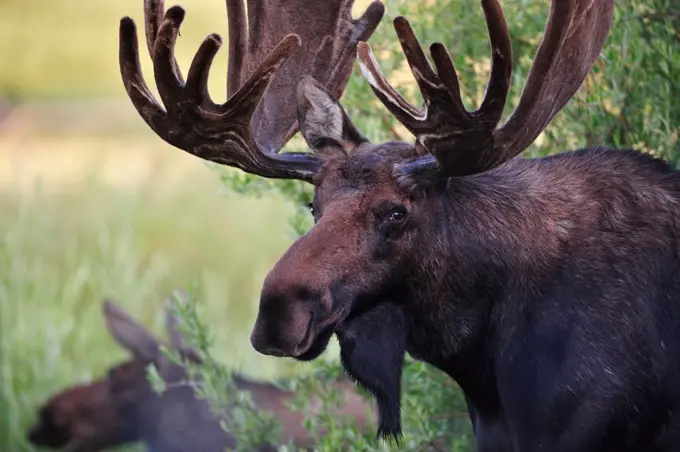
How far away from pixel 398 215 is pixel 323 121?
516 mm

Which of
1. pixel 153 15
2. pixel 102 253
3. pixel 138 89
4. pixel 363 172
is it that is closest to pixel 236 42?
pixel 153 15

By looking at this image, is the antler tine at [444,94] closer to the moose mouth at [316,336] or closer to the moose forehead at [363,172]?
the moose forehead at [363,172]

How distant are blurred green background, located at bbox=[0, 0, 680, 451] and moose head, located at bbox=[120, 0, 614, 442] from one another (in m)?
1.18

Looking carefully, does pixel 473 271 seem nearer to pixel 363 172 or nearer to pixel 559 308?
pixel 559 308

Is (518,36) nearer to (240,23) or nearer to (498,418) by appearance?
(240,23)

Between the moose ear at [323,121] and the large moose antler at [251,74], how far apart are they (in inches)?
4.0

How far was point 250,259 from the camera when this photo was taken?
416 inches

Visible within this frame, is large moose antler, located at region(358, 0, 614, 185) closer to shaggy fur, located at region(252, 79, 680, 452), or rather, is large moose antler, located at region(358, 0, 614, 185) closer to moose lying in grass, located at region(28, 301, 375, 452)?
shaggy fur, located at region(252, 79, 680, 452)

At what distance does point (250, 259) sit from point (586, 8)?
285 inches

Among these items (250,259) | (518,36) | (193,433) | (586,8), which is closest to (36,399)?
(193,433)

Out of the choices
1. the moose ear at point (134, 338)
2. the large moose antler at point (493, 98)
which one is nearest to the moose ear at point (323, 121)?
the large moose antler at point (493, 98)

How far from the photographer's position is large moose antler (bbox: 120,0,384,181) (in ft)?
12.5

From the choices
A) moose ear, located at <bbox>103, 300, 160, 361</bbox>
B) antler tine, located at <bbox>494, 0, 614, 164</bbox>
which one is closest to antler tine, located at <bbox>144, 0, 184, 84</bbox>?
antler tine, located at <bbox>494, 0, 614, 164</bbox>

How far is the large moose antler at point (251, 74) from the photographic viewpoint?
12.5ft
